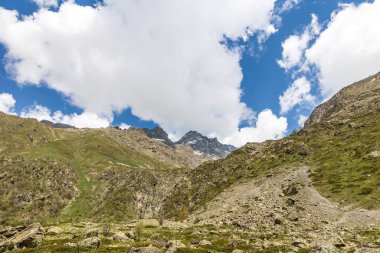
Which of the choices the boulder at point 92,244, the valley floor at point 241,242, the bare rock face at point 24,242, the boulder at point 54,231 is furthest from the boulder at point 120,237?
the boulder at point 54,231

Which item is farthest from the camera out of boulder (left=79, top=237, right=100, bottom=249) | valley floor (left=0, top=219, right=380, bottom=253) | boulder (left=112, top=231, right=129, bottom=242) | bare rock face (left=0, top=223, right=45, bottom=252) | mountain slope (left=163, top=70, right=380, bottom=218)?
mountain slope (left=163, top=70, right=380, bottom=218)

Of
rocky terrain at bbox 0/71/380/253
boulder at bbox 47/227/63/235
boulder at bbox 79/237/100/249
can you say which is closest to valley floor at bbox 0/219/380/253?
boulder at bbox 79/237/100/249

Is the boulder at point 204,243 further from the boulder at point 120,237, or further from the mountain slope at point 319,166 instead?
the mountain slope at point 319,166

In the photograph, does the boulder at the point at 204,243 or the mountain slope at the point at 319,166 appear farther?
the mountain slope at the point at 319,166

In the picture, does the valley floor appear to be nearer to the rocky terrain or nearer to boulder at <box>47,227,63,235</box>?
the rocky terrain

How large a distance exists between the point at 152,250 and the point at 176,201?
113 meters

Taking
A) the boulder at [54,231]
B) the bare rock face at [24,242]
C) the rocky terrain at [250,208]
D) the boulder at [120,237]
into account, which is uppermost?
the rocky terrain at [250,208]

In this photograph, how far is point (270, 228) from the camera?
228 feet

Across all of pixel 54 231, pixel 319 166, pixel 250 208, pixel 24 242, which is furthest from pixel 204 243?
pixel 319 166

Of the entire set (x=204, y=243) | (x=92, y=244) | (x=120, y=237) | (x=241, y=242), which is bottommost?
(x=92, y=244)

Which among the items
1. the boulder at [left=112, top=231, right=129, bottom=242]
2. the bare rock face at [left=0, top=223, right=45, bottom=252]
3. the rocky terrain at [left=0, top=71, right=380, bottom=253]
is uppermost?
the rocky terrain at [left=0, top=71, right=380, bottom=253]

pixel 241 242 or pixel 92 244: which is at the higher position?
pixel 241 242

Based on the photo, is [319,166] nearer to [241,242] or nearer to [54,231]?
[241,242]

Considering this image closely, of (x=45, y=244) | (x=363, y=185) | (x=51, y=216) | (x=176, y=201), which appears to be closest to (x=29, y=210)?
(x=51, y=216)
